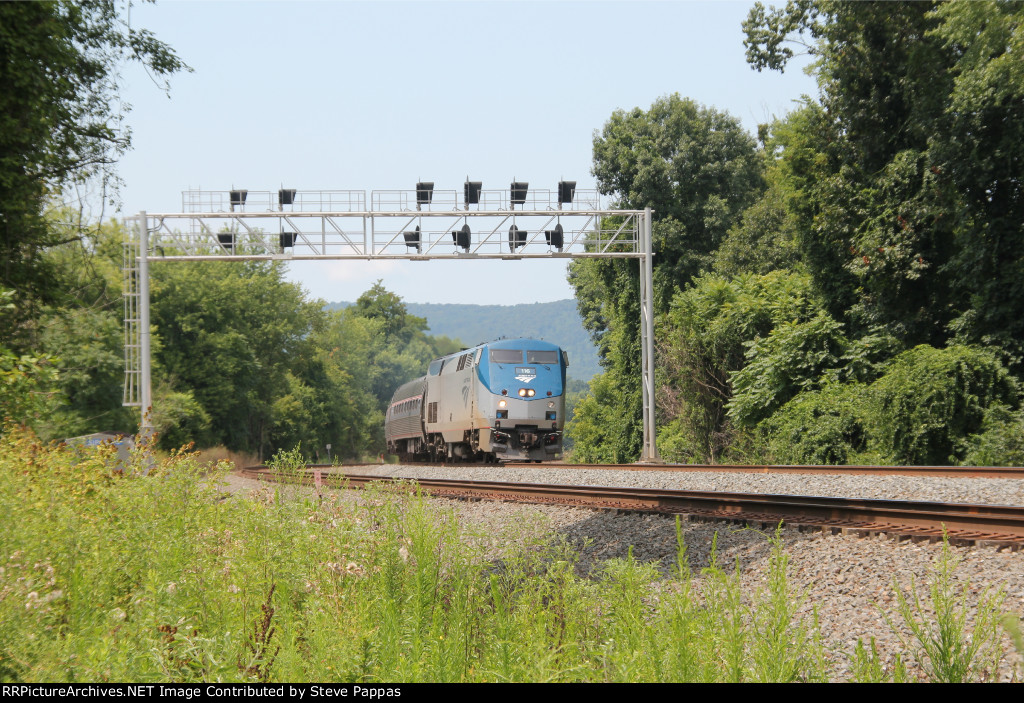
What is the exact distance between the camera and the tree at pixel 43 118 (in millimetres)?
14484

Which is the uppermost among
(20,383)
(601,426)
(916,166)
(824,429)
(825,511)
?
(916,166)

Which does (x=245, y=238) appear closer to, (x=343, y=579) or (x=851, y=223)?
(x=851, y=223)

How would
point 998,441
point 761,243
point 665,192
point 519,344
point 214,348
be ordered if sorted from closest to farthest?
point 998,441 < point 519,344 < point 761,243 < point 665,192 < point 214,348

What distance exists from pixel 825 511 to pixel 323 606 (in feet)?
19.5

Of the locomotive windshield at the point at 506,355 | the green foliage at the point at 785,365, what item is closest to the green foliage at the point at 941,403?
the green foliage at the point at 785,365

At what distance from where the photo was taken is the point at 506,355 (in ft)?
86.8

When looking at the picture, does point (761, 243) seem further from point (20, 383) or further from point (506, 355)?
point (20, 383)

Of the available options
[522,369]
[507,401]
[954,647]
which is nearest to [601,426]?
[522,369]

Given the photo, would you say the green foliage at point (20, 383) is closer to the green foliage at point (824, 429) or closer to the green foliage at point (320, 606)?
the green foliage at point (320, 606)

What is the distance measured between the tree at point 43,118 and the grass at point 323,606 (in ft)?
29.7

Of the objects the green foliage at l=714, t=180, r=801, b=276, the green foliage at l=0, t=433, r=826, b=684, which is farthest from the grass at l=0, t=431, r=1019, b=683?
the green foliage at l=714, t=180, r=801, b=276

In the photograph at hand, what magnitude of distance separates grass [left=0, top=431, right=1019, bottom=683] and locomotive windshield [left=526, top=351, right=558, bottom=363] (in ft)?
62.3

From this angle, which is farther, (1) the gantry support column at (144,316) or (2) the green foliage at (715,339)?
(2) the green foliage at (715,339)

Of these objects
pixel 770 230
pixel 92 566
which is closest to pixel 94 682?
pixel 92 566
